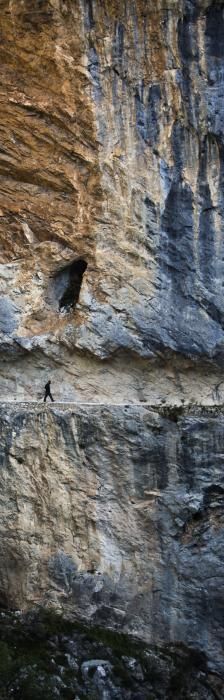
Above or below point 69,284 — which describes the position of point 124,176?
above

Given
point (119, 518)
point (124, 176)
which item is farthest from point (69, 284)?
point (119, 518)

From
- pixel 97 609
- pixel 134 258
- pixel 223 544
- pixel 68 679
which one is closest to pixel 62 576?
pixel 97 609

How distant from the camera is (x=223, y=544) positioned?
15922 mm

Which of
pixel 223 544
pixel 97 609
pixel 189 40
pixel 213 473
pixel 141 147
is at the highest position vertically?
pixel 189 40

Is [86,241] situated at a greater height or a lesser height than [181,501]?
greater

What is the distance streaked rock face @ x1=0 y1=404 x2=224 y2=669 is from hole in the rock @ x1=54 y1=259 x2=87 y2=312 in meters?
2.59

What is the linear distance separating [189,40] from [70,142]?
10.2ft

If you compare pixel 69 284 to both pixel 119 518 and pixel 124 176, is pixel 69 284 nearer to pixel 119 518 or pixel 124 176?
pixel 124 176

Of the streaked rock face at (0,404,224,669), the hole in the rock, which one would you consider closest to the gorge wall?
the streaked rock face at (0,404,224,669)

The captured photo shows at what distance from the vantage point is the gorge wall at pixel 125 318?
15992 mm

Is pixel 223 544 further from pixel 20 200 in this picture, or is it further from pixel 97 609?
pixel 20 200

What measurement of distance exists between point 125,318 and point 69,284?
192cm

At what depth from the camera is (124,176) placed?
16.5 m

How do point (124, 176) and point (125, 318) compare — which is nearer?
point (124, 176)
